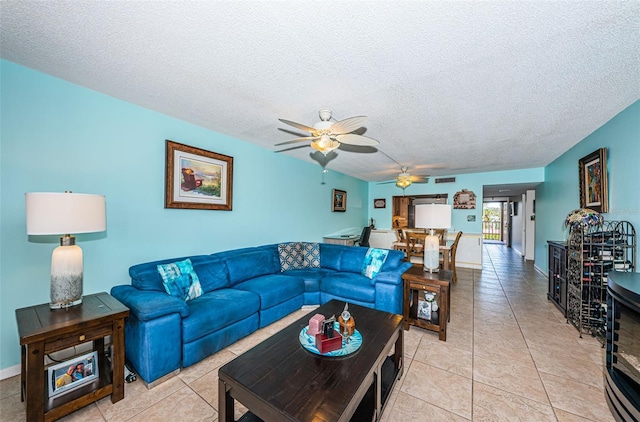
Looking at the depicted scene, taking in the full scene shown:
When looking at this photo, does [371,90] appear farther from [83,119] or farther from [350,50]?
[83,119]

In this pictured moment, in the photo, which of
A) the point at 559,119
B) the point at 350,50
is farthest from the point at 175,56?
the point at 559,119

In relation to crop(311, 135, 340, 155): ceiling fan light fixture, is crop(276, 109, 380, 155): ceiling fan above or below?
above

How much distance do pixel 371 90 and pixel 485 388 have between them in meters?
2.58

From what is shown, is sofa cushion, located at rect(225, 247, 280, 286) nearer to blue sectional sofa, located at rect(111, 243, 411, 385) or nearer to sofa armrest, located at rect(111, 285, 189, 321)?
blue sectional sofa, located at rect(111, 243, 411, 385)

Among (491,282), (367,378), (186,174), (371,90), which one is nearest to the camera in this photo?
(367,378)

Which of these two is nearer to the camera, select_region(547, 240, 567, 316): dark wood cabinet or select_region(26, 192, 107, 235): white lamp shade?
select_region(26, 192, 107, 235): white lamp shade

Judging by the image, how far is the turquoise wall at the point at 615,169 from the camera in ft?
7.57

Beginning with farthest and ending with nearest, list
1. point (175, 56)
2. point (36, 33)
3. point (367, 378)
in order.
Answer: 1. point (175, 56)
2. point (36, 33)
3. point (367, 378)

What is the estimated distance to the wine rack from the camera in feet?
7.90

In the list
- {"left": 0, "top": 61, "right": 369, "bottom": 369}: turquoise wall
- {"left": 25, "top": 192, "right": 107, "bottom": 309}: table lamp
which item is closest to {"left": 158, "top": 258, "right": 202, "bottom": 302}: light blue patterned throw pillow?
{"left": 0, "top": 61, "right": 369, "bottom": 369}: turquoise wall

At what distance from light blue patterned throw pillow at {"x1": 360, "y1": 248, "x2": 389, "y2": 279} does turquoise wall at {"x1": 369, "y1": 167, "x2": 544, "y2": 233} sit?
404cm

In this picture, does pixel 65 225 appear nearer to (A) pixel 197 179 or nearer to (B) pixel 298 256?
(A) pixel 197 179

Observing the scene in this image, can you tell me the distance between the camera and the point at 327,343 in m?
1.50

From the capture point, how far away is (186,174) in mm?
2883
